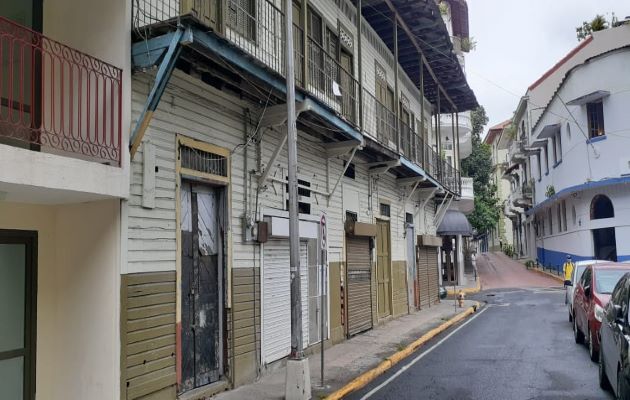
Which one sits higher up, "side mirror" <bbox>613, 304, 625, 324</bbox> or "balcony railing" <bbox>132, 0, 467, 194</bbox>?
"balcony railing" <bbox>132, 0, 467, 194</bbox>

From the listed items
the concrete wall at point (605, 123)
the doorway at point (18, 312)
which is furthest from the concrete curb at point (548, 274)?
the doorway at point (18, 312)

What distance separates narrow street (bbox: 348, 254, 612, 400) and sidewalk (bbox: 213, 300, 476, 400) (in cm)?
49

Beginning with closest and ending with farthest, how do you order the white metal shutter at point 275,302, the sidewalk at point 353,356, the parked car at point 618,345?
the parked car at point 618,345 → the sidewalk at point 353,356 → the white metal shutter at point 275,302

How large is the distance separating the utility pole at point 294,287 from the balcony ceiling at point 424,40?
7.39 meters

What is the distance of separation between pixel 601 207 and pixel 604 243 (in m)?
1.99

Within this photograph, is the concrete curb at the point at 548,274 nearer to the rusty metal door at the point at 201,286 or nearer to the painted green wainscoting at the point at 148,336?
the rusty metal door at the point at 201,286

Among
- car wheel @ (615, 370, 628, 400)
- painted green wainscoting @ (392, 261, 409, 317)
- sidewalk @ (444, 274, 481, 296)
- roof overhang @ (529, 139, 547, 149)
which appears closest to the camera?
car wheel @ (615, 370, 628, 400)

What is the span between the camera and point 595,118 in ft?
97.1

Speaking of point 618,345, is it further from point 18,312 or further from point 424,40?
point 424,40

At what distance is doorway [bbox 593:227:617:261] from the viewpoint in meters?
29.5

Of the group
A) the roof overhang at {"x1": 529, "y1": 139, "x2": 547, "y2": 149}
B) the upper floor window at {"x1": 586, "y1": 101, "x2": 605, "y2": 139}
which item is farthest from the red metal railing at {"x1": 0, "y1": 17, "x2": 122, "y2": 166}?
the roof overhang at {"x1": 529, "y1": 139, "x2": 547, "y2": 149}

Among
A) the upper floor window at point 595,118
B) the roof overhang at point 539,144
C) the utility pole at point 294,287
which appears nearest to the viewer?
the utility pole at point 294,287

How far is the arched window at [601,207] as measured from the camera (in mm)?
29414

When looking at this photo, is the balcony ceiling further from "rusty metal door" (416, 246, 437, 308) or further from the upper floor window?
the upper floor window
